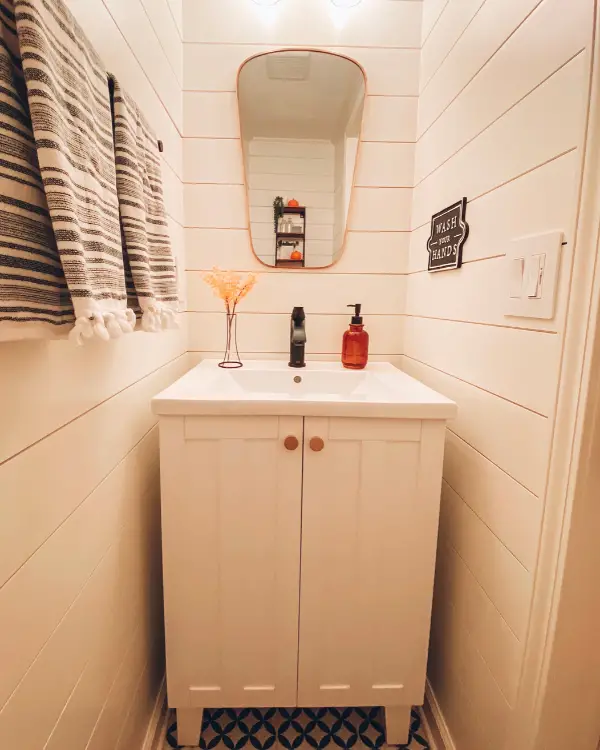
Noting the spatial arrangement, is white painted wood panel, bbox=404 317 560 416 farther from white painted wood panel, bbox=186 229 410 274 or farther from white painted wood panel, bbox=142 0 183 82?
white painted wood panel, bbox=142 0 183 82

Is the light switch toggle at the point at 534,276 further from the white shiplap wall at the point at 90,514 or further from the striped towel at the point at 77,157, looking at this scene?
the white shiplap wall at the point at 90,514

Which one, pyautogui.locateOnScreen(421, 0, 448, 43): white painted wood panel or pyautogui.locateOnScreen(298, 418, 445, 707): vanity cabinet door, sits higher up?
pyautogui.locateOnScreen(421, 0, 448, 43): white painted wood panel

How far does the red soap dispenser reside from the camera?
1.29 m

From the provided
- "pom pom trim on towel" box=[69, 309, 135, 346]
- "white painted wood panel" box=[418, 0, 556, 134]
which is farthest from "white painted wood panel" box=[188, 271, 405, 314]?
"pom pom trim on towel" box=[69, 309, 135, 346]

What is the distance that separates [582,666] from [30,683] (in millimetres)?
848

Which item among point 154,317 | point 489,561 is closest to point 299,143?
point 154,317

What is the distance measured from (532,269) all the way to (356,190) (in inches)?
31.5

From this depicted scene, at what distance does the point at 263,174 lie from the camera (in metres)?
1.31

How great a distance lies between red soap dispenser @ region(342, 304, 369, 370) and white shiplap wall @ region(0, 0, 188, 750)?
0.55 metres

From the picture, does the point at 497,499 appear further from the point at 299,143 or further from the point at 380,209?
the point at 299,143

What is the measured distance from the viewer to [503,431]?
81cm

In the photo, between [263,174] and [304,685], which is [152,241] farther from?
[304,685]

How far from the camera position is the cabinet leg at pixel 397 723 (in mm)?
1034

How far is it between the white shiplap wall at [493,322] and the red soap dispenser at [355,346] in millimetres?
193
